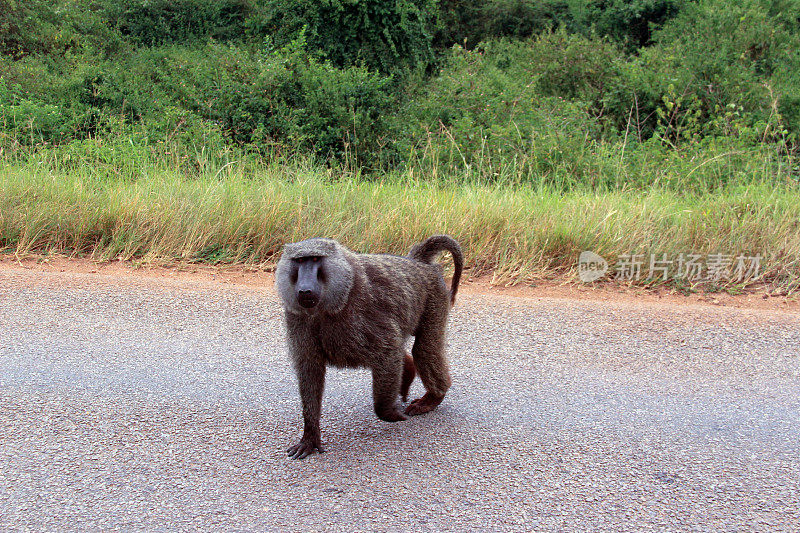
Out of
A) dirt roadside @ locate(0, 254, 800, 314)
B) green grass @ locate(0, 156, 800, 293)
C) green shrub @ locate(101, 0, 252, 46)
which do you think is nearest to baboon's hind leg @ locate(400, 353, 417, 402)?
dirt roadside @ locate(0, 254, 800, 314)

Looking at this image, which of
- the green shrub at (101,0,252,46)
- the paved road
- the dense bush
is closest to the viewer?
the paved road

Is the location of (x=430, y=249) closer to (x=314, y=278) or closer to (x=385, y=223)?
(x=314, y=278)

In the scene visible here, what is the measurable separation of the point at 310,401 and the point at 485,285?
10.0ft

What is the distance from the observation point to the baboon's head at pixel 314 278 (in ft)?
9.64

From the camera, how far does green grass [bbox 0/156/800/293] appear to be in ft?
20.7

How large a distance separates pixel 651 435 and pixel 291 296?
1859 mm

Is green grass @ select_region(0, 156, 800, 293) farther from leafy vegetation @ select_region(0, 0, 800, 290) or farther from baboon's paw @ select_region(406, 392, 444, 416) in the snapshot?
baboon's paw @ select_region(406, 392, 444, 416)

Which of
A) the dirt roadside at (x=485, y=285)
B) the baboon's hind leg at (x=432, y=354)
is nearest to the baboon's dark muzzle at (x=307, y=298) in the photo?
the baboon's hind leg at (x=432, y=354)

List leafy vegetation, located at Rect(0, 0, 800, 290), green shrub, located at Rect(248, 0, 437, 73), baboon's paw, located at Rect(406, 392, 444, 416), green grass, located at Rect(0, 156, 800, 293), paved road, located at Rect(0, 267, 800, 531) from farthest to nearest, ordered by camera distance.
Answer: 1. green shrub, located at Rect(248, 0, 437, 73)
2. leafy vegetation, located at Rect(0, 0, 800, 290)
3. green grass, located at Rect(0, 156, 800, 293)
4. baboon's paw, located at Rect(406, 392, 444, 416)
5. paved road, located at Rect(0, 267, 800, 531)

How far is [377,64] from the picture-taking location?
54.1ft

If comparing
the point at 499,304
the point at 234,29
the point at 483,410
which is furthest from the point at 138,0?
the point at 483,410

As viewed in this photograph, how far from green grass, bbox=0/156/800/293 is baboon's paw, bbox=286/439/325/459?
3108 mm

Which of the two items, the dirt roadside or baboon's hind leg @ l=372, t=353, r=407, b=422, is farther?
the dirt roadside

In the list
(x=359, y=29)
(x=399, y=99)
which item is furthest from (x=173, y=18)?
(x=399, y=99)
